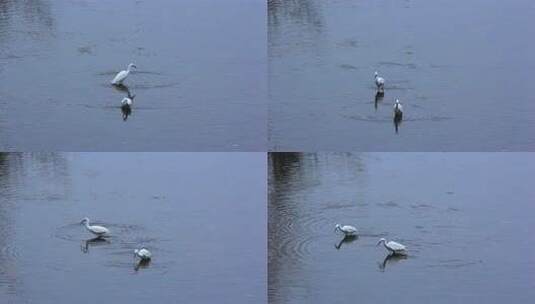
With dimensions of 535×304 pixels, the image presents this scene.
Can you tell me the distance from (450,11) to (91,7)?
131 cm

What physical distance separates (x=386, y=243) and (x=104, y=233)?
87 cm


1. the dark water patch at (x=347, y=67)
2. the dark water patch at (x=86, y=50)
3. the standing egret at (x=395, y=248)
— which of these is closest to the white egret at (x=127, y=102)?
the dark water patch at (x=86, y=50)

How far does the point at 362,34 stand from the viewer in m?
4.32

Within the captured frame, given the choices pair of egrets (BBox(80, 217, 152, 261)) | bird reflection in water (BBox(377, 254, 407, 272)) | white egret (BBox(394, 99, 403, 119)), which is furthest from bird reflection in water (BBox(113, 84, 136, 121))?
bird reflection in water (BBox(377, 254, 407, 272))

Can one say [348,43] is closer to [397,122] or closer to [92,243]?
[397,122]

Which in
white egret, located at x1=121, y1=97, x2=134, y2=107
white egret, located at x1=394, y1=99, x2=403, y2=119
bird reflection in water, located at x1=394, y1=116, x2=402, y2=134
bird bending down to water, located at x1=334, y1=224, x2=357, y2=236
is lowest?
bird bending down to water, located at x1=334, y1=224, x2=357, y2=236

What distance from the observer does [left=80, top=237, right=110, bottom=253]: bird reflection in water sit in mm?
3740

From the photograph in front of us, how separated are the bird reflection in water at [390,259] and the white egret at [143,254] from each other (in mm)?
706

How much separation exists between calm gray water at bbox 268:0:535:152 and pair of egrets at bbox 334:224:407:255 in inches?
11.5

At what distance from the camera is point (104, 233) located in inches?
148

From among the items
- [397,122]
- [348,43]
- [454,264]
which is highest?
[348,43]

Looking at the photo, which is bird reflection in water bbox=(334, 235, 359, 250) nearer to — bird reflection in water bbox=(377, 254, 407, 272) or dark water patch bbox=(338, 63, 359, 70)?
bird reflection in water bbox=(377, 254, 407, 272)

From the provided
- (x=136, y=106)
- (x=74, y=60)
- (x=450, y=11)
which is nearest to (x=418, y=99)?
(x=450, y=11)

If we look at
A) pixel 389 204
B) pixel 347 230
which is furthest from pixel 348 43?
pixel 347 230
